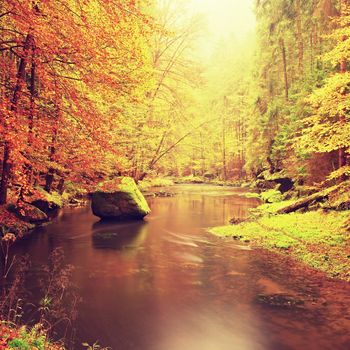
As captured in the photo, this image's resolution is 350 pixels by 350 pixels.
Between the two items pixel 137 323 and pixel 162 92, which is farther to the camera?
pixel 162 92

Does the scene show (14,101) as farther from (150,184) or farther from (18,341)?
(150,184)

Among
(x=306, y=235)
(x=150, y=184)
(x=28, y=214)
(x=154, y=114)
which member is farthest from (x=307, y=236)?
(x=150, y=184)

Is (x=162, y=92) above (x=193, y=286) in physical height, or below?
above

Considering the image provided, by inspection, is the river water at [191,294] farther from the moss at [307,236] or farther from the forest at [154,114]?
the moss at [307,236]

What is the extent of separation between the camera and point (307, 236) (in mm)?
12758

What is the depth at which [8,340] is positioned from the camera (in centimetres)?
457

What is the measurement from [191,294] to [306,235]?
636cm

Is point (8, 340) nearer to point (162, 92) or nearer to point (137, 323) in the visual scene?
point (137, 323)

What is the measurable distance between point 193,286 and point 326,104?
6.58 meters

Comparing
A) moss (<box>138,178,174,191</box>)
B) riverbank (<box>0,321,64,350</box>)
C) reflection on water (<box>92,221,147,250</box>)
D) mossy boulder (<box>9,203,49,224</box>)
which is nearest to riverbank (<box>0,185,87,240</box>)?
mossy boulder (<box>9,203,49,224</box>)

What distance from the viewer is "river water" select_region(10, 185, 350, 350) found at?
641cm

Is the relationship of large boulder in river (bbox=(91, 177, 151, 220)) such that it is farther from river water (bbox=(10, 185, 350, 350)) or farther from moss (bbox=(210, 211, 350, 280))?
moss (bbox=(210, 211, 350, 280))

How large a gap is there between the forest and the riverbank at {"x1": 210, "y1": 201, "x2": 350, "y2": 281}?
0.06m

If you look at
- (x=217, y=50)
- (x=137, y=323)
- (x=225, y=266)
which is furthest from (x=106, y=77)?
(x=217, y=50)
